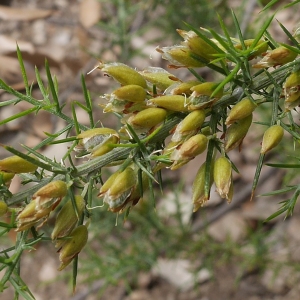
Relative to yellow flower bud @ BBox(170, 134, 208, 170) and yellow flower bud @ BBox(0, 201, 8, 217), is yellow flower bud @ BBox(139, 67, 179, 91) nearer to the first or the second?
→ yellow flower bud @ BBox(170, 134, 208, 170)

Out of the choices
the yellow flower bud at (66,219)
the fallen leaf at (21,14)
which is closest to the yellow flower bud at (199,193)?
the yellow flower bud at (66,219)

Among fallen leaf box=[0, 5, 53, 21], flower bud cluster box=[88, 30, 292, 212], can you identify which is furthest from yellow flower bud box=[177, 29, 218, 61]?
fallen leaf box=[0, 5, 53, 21]

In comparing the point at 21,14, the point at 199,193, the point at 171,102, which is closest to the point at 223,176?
the point at 199,193

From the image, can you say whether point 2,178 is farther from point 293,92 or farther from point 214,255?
point 214,255

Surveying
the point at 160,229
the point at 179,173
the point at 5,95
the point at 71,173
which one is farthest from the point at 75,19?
the point at 71,173

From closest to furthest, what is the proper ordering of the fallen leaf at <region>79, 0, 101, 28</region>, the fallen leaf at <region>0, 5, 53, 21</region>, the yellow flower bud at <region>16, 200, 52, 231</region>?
the yellow flower bud at <region>16, 200, 52, 231</region>
the fallen leaf at <region>79, 0, 101, 28</region>
the fallen leaf at <region>0, 5, 53, 21</region>

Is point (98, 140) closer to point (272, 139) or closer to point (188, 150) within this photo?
point (188, 150)
